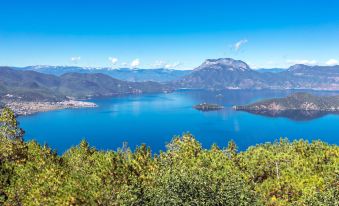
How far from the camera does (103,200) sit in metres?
50.1

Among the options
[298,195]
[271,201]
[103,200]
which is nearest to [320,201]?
[271,201]

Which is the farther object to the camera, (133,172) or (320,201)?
(133,172)

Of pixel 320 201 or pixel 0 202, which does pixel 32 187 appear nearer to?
pixel 0 202

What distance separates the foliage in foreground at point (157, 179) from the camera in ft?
134

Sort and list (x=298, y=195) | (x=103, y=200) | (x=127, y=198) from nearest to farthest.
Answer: (x=127, y=198), (x=103, y=200), (x=298, y=195)

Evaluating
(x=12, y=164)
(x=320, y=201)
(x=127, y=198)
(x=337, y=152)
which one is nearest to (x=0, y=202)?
(x=12, y=164)

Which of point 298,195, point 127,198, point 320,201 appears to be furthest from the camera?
point 298,195

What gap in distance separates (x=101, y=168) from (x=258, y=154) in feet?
149

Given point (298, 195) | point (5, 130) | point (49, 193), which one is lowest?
point (298, 195)

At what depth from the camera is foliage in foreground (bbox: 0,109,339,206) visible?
40.7 metres

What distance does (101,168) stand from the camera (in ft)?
199

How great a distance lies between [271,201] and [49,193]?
35178 mm

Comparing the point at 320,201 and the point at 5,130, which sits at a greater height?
the point at 5,130

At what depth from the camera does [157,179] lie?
4653 centimetres
